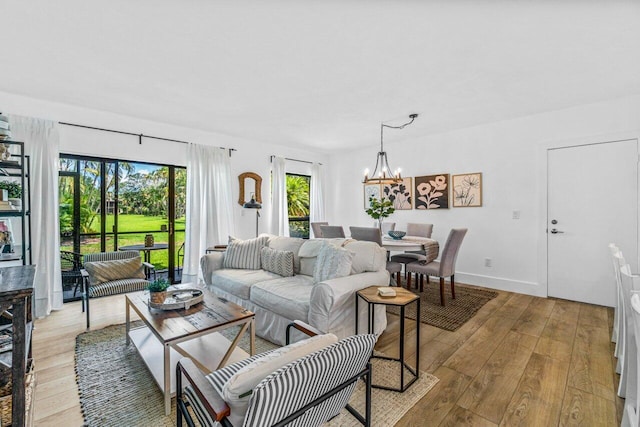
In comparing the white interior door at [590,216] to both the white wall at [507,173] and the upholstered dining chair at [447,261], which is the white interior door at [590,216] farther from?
the upholstered dining chair at [447,261]

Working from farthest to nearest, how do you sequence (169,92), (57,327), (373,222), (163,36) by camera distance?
(373,222) → (169,92) → (57,327) → (163,36)

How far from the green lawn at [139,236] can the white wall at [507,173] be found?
3.89 metres

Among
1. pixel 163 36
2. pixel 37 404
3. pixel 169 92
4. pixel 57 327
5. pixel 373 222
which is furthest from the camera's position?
pixel 373 222

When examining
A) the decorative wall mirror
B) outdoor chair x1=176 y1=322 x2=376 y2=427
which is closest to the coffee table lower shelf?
outdoor chair x1=176 y1=322 x2=376 y2=427

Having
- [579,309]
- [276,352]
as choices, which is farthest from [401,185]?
[276,352]

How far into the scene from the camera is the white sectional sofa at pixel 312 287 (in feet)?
7.48

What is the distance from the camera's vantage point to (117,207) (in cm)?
404

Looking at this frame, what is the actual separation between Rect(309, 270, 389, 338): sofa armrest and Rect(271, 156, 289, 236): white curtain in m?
3.30

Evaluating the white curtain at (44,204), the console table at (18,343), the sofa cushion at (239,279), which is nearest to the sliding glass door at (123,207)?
the white curtain at (44,204)

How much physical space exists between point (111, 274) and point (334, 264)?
101 inches

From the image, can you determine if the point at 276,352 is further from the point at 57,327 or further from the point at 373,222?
the point at 373,222

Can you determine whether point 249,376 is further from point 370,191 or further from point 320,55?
point 370,191

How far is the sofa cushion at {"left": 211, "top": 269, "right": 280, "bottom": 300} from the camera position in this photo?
2.99m

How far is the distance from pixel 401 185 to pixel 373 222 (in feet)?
3.03
